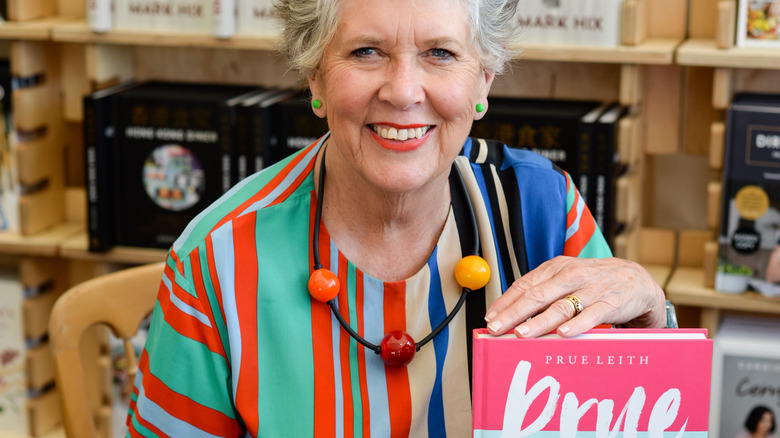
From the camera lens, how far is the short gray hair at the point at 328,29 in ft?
3.56

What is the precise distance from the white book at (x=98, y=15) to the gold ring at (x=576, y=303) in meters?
1.42

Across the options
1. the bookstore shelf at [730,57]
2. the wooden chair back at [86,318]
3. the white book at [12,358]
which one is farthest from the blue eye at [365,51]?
the white book at [12,358]

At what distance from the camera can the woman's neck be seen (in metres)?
1.21

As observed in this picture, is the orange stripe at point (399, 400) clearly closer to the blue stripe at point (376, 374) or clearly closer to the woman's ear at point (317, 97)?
the blue stripe at point (376, 374)

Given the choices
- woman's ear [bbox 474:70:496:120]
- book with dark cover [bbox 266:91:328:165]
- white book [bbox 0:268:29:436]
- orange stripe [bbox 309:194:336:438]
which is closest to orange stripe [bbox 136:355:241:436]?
orange stripe [bbox 309:194:336:438]

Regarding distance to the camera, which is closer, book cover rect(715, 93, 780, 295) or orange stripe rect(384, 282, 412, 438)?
orange stripe rect(384, 282, 412, 438)

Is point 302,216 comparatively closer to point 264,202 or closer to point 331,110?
point 264,202

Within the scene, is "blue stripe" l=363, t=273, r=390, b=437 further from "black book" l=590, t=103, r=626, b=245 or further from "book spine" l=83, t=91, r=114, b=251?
"book spine" l=83, t=91, r=114, b=251

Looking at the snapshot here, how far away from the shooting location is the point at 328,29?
3.57ft

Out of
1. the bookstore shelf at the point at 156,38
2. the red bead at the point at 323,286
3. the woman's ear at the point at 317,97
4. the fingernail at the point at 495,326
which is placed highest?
the bookstore shelf at the point at 156,38

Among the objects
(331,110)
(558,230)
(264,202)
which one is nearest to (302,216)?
(264,202)

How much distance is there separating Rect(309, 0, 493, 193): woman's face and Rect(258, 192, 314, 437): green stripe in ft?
0.51

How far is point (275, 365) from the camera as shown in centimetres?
115

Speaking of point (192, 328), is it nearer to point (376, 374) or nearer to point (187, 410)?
point (187, 410)
